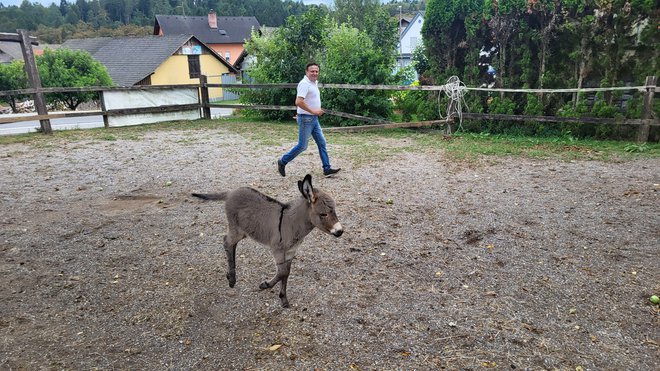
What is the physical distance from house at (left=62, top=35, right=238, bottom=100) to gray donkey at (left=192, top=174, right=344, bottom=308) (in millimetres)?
34211

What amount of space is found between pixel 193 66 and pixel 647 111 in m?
39.6

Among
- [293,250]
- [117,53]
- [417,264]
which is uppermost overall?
[117,53]

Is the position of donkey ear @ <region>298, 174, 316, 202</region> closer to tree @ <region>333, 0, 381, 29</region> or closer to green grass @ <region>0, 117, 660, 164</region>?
green grass @ <region>0, 117, 660, 164</region>

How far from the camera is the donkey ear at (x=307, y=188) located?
3035 mm

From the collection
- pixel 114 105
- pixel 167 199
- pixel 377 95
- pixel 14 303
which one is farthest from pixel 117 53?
pixel 14 303

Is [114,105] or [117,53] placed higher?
[117,53]

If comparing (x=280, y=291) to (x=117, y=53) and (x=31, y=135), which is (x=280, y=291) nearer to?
(x=31, y=135)

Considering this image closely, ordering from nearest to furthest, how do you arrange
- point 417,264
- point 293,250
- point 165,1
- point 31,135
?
1. point 293,250
2. point 417,264
3. point 31,135
4. point 165,1

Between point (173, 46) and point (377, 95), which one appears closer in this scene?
point (377, 95)

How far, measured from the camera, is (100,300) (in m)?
3.60

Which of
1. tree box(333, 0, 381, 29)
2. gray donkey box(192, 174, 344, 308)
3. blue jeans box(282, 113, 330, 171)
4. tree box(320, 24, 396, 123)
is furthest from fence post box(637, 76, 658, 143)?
tree box(333, 0, 381, 29)

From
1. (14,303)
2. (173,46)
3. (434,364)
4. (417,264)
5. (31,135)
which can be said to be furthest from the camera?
(173,46)

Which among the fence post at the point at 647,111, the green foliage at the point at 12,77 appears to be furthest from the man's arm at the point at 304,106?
the green foliage at the point at 12,77

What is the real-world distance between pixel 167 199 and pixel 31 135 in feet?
27.7
